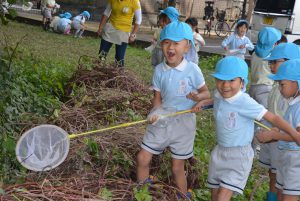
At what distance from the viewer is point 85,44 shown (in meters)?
13.1

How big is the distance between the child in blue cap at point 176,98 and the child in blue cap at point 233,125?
0.32m

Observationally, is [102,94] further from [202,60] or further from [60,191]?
[202,60]

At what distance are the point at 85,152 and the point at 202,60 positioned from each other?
8420 mm

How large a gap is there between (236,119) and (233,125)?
0.05 meters

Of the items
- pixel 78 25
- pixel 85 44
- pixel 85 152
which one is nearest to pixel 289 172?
pixel 85 152

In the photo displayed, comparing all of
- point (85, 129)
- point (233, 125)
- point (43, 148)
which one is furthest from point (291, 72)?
point (85, 129)

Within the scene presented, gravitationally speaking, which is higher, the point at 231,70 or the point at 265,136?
the point at 231,70

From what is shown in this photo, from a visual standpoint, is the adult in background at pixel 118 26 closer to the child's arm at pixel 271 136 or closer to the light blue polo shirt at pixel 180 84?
the light blue polo shirt at pixel 180 84

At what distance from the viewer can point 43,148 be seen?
3.21m

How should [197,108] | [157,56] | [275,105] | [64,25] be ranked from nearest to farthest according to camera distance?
[197,108] → [275,105] → [157,56] → [64,25]

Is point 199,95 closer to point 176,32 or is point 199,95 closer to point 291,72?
point 176,32

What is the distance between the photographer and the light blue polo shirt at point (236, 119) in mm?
3352

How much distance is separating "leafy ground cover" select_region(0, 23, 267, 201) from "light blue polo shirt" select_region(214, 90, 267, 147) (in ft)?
1.69

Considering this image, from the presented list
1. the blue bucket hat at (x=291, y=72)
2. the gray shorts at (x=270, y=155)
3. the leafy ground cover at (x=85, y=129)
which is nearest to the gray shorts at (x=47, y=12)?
the leafy ground cover at (x=85, y=129)
